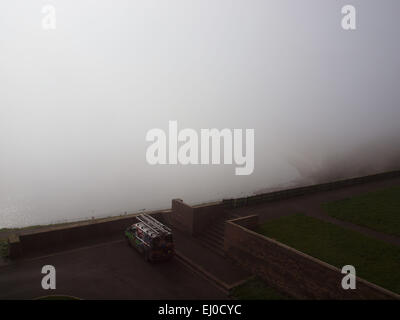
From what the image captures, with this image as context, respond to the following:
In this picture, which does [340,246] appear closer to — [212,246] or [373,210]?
[373,210]

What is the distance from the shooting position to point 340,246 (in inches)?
665

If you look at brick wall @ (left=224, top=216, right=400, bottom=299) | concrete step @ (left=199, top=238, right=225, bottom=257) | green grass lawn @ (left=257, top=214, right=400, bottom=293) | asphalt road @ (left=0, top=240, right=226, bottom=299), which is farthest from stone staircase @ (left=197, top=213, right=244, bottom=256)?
green grass lawn @ (left=257, top=214, right=400, bottom=293)

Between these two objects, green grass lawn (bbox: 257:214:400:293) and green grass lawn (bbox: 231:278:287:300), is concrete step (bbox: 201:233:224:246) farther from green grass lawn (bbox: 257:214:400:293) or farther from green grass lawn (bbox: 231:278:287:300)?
green grass lawn (bbox: 231:278:287:300)

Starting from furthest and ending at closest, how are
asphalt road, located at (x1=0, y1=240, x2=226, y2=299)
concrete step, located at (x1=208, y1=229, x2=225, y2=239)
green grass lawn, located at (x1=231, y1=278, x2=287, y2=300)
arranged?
concrete step, located at (x1=208, y1=229, x2=225, y2=239)
green grass lawn, located at (x1=231, y1=278, x2=287, y2=300)
asphalt road, located at (x1=0, y1=240, x2=226, y2=299)

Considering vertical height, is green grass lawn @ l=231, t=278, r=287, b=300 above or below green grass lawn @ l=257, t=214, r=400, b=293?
below

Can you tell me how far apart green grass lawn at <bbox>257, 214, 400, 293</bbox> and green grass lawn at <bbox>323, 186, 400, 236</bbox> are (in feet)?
6.57

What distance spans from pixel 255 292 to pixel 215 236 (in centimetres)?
612

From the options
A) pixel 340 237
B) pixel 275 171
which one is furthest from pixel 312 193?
pixel 275 171

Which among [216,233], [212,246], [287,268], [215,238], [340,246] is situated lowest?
[212,246]

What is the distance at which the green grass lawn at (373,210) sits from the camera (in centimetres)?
1950

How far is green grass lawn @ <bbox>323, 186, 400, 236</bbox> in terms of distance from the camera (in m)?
19.5

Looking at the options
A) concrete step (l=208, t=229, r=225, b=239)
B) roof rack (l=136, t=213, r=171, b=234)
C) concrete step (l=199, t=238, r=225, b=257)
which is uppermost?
roof rack (l=136, t=213, r=171, b=234)

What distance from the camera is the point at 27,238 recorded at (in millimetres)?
19203

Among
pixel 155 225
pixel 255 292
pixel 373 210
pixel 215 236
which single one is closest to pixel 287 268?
pixel 255 292
